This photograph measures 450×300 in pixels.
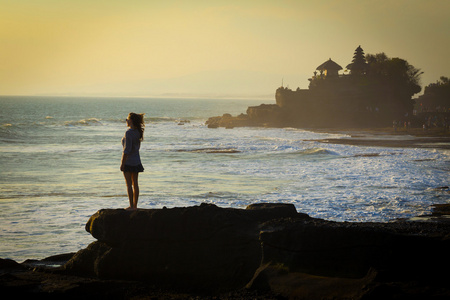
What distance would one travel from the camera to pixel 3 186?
22094mm

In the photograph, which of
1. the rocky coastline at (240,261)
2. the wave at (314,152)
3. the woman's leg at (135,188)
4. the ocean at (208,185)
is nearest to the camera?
the rocky coastline at (240,261)

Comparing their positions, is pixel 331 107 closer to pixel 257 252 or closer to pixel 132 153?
pixel 132 153

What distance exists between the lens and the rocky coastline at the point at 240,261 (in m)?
6.88

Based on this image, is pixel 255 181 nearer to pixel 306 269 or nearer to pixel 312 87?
pixel 306 269

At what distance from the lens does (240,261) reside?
27.1ft

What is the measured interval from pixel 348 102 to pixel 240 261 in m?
81.1

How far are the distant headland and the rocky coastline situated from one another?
7304cm

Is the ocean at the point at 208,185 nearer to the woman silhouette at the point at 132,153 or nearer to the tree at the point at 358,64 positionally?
the woman silhouette at the point at 132,153

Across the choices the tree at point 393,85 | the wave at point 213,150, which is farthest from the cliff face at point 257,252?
the tree at point 393,85

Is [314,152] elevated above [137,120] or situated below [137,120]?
below

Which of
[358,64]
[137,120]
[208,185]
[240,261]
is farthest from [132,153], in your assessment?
[358,64]

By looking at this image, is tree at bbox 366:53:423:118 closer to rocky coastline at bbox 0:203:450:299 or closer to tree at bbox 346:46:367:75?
tree at bbox 346:46:367:75

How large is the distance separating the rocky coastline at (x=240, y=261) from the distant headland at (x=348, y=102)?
73038 mm

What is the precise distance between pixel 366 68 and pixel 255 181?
72699mm
